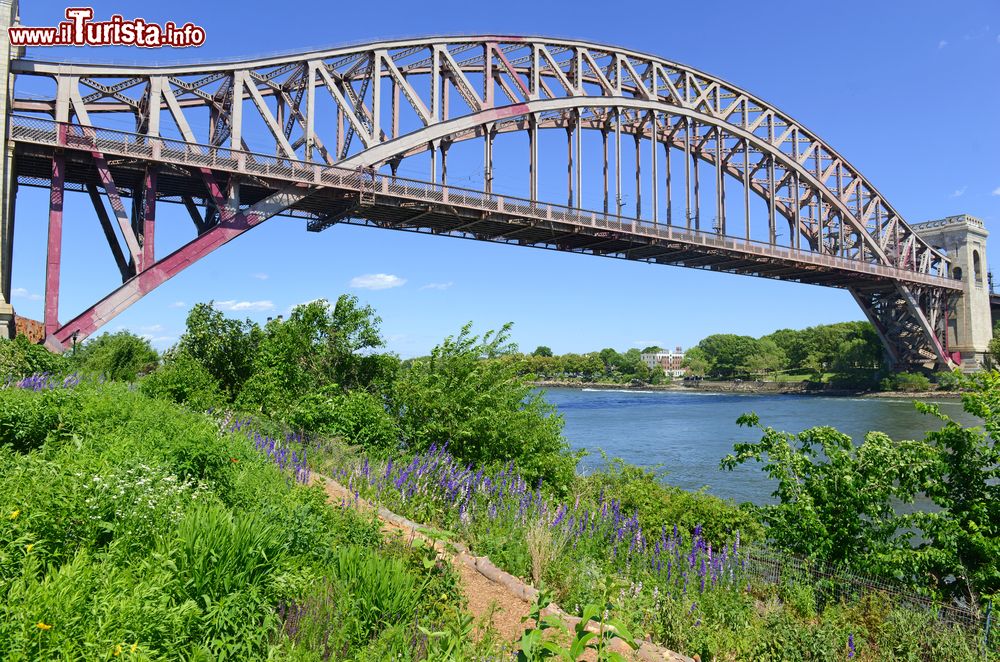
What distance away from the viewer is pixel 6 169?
65.6 ft

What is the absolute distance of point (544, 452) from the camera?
10602mm

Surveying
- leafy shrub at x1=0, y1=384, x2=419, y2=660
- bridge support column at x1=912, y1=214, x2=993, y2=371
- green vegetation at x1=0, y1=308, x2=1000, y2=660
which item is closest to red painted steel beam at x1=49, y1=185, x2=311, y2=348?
green vegetation at x1=0, y1=308, x2=1000, y2=660

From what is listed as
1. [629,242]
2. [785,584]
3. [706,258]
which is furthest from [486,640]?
[706,258]

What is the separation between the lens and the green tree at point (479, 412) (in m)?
10.2

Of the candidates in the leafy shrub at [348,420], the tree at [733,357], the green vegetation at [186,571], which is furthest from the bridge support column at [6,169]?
the tree at [733,357]

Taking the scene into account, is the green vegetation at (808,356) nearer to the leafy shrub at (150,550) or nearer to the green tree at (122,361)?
the green tree at (122,361)

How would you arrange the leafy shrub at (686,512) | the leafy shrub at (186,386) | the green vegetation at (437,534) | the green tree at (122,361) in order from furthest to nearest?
1. the green tree at (122,361)
2. the leafy shrub at (186,386)
3. the leafy shrub at (686,512)
4. the green vegetation at (437,534)

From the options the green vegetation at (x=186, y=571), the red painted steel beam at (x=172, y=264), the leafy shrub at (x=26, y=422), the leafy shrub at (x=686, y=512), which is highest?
the red painted steel beam at (x=172, y=264)

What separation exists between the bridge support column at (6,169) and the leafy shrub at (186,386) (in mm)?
10003

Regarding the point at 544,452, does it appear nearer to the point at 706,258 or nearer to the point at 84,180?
the point at 84,180

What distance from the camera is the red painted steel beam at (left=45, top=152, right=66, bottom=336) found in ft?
66.7

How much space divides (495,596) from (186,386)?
9.49m

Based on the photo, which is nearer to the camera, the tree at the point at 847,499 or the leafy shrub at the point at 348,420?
the tree at the point at 847,499

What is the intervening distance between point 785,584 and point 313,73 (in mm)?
29289
